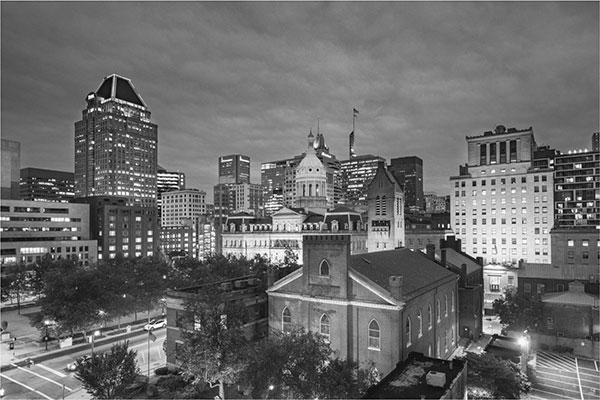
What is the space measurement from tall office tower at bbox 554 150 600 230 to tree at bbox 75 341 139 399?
5079 inches

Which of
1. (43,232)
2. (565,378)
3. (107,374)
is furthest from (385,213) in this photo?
Answer: (43,232)

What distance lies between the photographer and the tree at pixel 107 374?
3127 cm

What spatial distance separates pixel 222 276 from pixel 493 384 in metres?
56.0

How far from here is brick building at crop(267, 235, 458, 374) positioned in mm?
37031

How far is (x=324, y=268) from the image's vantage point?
134 ft

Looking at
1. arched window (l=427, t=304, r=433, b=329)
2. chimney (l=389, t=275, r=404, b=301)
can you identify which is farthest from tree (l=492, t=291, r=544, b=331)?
chimney (l=389, t=275, r=404, b=301)

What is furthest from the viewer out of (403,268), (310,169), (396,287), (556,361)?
(310,169)

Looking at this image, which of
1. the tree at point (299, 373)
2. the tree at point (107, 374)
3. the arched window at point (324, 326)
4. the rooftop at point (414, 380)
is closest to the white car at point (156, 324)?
the tree at point (107, 374)

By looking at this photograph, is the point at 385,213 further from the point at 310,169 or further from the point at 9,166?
the point at 9,166

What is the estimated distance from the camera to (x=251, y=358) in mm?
30766

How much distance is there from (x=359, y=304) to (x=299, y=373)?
11.6 metres

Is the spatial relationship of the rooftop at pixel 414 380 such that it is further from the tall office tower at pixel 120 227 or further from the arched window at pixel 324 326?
the tall office tower at pixel 120 227

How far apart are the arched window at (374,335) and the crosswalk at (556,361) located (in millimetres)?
24734

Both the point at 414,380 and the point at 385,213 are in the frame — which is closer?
the point at 414,380
